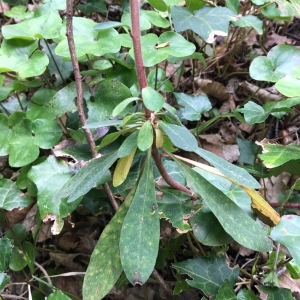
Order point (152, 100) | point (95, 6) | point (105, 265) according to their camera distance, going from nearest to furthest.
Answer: point (152, 100) → point (105, 265) → point (95, 6)

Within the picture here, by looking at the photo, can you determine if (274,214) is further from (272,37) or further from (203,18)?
(272,37)

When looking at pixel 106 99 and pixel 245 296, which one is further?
pixel 106 99

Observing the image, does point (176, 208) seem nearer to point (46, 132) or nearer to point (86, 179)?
point (86, 179)

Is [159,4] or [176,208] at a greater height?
[159,4]

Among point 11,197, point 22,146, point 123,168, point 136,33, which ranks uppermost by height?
point 136,33

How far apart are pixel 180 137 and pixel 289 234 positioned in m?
0.25

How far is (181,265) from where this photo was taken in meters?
0.78

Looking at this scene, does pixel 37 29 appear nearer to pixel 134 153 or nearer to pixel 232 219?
pixel 134 153

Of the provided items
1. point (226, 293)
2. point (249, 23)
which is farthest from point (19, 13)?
point (226, 293)

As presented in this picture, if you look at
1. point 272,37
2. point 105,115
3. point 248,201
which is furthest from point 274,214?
point 272,37

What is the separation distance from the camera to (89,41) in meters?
0.97

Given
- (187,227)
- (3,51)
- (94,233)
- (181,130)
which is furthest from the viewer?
(94,233)

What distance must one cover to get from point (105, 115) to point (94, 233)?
411mm

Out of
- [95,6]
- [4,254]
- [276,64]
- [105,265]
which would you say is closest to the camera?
[105,265]
